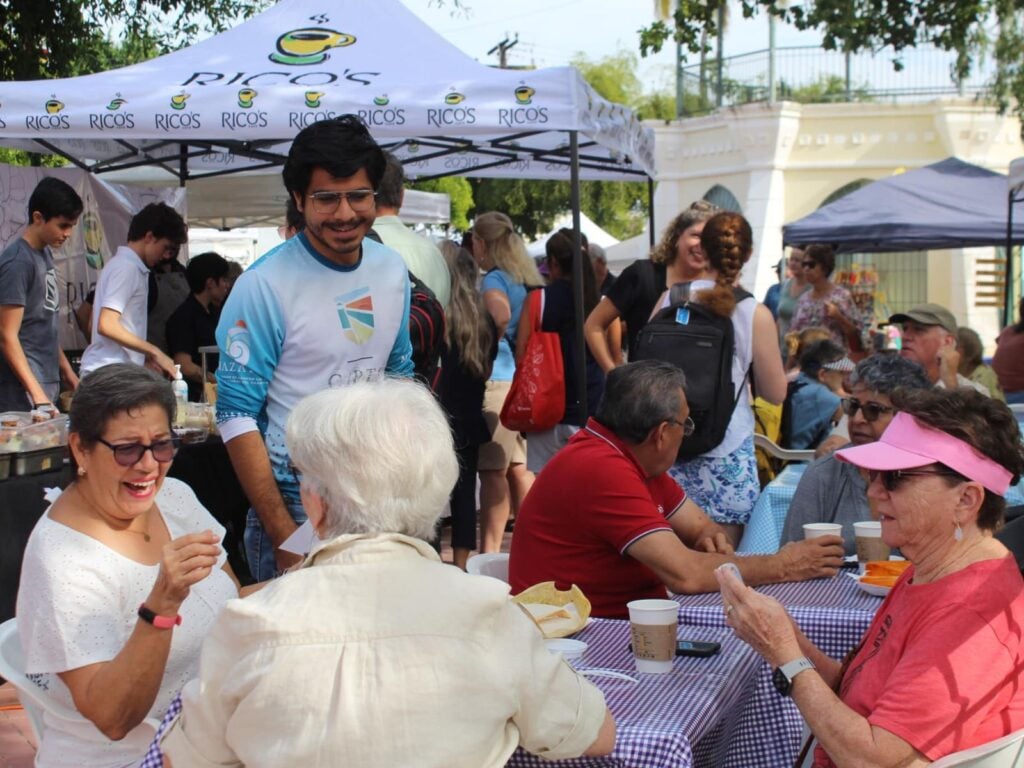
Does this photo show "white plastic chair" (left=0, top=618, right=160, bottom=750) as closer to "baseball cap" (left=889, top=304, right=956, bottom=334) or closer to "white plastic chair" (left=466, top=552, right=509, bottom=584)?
"white plastic chair" (left=466, top=552, right=509, bottom=584)

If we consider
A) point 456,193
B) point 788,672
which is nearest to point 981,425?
point 788,672

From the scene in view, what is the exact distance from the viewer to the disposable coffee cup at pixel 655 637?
2.63 metres

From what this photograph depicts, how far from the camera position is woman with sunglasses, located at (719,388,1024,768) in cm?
228

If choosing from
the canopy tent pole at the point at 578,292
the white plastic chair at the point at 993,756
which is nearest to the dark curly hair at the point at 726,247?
the canopy tent pole at the point at 578,292

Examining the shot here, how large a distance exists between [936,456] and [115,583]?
1685 millimetres

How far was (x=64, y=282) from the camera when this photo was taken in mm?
8148

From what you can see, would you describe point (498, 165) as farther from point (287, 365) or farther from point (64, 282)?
point (287, 365)

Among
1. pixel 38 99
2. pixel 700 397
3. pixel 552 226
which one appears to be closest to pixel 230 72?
pixel 38 99

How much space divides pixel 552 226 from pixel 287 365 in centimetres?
3982

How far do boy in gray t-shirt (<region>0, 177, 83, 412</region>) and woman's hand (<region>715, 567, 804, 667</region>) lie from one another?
4.40 metres

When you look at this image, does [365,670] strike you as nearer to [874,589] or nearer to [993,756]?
[993,756]

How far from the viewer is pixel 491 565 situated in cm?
354

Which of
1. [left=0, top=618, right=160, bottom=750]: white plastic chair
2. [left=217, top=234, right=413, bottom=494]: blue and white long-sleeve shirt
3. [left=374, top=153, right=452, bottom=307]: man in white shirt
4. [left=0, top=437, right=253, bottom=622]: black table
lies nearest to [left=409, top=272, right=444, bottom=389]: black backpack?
[left=374, top=153, right=452, bottom=307]: man in white shirt

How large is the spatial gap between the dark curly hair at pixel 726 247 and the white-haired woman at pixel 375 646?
10.2ft
